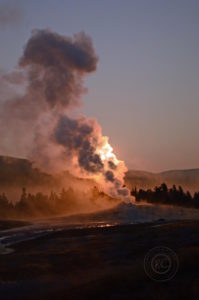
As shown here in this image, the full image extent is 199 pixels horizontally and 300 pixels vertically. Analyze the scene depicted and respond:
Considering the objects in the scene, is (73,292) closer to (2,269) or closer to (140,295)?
(140,295)

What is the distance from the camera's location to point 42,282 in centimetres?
4331

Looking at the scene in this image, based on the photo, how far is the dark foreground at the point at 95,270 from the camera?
37594 millimetres

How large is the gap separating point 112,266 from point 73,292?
1405 cm

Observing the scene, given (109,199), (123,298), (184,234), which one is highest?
(109,199)

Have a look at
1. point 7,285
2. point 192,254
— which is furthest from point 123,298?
point 192,254

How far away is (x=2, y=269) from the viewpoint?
173ft

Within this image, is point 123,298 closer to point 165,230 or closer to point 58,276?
point 58,276

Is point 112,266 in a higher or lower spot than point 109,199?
lower

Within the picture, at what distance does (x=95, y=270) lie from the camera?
161 ft

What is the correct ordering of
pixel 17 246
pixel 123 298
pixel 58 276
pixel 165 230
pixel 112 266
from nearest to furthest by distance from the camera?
pixel 123 298 → pixel 58 276 → pixel 112 266 → pixel 17 246 → pixel 165 230

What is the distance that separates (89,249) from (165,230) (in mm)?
26597

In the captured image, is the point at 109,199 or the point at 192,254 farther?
the point at 109,199

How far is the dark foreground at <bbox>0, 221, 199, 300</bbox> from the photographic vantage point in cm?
3759

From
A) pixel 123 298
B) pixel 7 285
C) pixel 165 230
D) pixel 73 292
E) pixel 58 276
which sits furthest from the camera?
pixel 165 230
